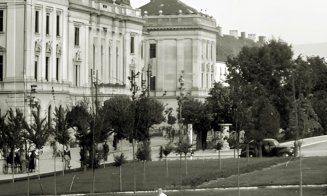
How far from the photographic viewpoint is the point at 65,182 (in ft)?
164

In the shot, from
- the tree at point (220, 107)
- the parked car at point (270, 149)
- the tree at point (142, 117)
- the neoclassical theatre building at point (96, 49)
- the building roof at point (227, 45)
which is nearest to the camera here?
the tree at point (142, 117)

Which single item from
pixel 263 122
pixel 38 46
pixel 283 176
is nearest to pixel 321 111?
pixel 38 46

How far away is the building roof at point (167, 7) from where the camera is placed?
13238 centimetres

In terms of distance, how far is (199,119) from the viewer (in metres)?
85.4

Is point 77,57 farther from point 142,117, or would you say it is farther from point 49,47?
point 142,117

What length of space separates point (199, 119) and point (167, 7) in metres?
50.5

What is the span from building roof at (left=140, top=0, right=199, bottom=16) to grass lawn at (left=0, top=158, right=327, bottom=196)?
73.7 m

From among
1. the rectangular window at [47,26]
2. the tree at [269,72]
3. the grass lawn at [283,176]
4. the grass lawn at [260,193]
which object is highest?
the rectangular window at [47,26]

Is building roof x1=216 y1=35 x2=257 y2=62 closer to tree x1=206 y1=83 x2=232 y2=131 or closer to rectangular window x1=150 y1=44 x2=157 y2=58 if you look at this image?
rectangular window x1=150 y1=44 x2=157 y2=58

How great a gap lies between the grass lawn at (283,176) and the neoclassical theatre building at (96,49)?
27.1ft

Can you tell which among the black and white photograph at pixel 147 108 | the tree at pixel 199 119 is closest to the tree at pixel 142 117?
the black and white photograph at pixel 147 108

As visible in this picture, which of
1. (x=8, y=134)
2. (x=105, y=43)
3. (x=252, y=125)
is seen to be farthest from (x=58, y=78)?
(x=8, y=134)

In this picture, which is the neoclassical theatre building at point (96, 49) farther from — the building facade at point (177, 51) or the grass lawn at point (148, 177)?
the grass lawn at point (148, 177)

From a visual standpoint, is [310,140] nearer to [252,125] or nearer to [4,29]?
[252,125]
